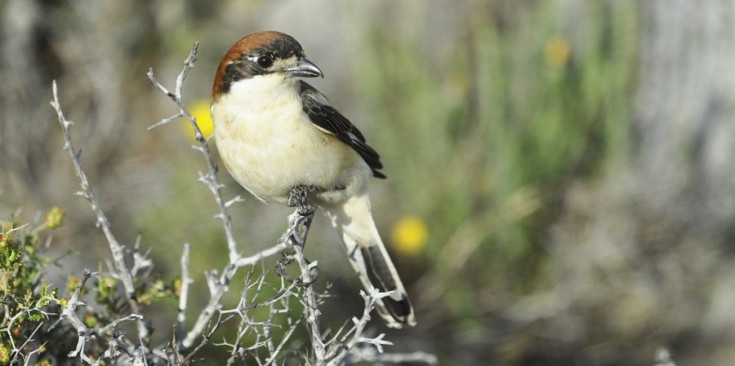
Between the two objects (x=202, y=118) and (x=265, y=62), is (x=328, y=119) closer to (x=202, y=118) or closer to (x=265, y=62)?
(x=265, y=62)

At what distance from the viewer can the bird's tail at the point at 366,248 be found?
3910 mm

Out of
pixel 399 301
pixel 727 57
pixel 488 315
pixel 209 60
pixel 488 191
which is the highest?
pixel 727 57

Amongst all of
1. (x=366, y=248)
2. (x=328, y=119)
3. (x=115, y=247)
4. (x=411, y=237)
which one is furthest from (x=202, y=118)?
(x=115, y=247)

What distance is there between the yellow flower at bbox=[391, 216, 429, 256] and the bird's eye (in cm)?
280

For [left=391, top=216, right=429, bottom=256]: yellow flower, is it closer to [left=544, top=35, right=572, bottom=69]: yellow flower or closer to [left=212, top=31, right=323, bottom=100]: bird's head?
[left=544, top=35, right=572, bottom=69]: yellow flower

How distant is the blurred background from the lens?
19.6 ft

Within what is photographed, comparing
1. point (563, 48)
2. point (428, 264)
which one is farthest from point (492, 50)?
point (428, 264)

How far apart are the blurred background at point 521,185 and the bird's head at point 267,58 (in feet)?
7.98

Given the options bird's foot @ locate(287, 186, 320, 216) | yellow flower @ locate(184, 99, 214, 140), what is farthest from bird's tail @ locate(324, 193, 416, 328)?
yellow flower @ locate(184, 99, 214, 140)

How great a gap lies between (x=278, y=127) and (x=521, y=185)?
3000 mm

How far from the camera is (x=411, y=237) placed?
6000mm

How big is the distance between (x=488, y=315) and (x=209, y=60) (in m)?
3.22

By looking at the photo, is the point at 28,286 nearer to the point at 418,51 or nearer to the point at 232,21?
the point at 418,51

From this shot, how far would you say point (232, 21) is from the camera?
24.8 ft
